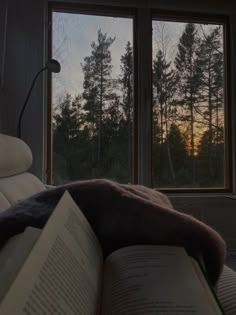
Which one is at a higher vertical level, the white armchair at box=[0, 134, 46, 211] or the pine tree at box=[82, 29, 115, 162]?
the pine tree at box=[82, 29, 115, 162]

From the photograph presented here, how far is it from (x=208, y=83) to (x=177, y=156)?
2.44 feet

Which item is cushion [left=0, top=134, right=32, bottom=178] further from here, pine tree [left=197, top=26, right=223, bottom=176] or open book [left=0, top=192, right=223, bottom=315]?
pine tree [left=197, top=26, right=223, bottom=176]

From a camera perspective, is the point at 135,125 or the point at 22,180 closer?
the point at 22,180

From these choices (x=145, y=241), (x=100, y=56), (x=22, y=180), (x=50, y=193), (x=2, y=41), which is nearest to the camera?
(x=145, y=241)

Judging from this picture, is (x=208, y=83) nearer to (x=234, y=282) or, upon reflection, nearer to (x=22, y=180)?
(x=22, y=180)

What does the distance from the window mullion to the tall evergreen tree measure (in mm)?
297

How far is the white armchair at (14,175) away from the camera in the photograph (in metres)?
1.27

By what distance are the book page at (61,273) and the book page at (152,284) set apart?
0.03 meters

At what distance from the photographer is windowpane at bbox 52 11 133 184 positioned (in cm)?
303

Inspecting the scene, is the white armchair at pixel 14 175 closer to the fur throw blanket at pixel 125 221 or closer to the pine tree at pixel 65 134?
the fur throw blanket at pixel 125 221

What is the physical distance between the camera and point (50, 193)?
2.44ft

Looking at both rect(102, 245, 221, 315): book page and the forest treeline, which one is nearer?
rect(102, 245, 221, 315): book page

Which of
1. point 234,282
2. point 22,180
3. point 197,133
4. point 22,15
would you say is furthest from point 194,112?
point 234,282

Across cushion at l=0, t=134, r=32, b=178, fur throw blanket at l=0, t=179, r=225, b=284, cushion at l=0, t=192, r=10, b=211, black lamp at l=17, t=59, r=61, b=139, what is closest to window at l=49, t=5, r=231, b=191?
black lamp at l=17, t=59, r=61, b=139
